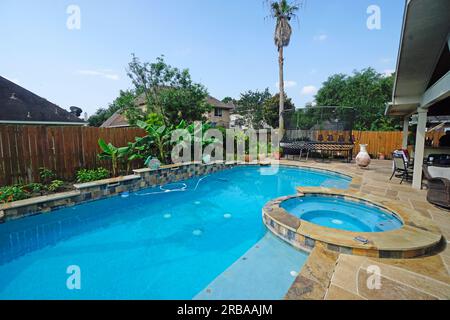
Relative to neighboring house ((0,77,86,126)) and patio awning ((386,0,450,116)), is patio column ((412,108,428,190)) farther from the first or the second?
neighboring house ((0,77,86,126))

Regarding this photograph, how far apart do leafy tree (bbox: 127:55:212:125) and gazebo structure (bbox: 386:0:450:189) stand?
9.70 metres

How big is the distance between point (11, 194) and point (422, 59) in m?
9.41

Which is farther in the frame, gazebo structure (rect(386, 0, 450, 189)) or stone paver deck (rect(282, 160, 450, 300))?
gazebo structure (rect(386, 0, 450, 189))

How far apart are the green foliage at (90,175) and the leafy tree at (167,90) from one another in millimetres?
6183

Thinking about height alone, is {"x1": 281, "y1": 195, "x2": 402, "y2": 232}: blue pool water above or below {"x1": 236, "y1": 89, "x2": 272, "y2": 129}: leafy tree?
below

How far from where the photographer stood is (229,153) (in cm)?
1211

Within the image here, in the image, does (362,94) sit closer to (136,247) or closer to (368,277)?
(368,277)

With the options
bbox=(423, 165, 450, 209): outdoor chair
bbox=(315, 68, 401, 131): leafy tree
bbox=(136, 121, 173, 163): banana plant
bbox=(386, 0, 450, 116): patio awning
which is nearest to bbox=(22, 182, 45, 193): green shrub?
bbox=(136, 121, 173, 163): banana plant

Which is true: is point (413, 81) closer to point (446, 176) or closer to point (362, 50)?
point (446, 176)

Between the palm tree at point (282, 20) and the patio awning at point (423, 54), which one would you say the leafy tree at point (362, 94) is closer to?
the palm tree at point (282, 20)

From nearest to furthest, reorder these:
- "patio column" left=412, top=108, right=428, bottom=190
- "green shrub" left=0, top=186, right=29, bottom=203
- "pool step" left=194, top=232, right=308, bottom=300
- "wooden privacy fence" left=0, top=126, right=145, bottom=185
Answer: "pool step" left=194, top=232, right=308, bottom=300, "green shrub" left=0, top=186, right=29, bottom=203, "wooden privacy fence" left=0, top=126, right=145, bottom=185, "patio column" left=412, top=108, right=428, bottom=190

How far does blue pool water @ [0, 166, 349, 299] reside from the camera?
273 centimetres

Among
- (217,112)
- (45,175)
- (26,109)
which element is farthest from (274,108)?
(45,175)
